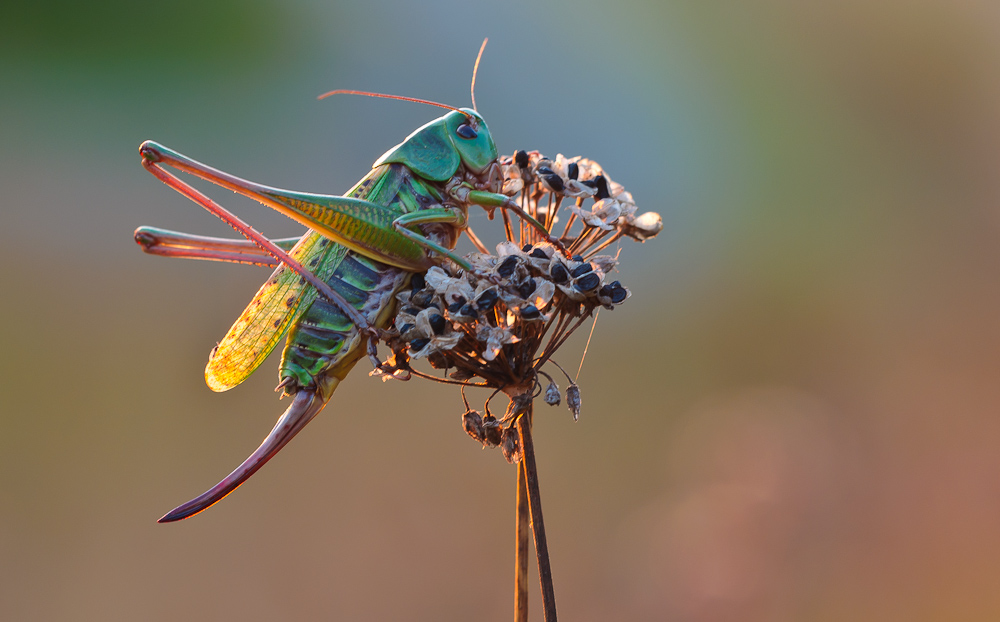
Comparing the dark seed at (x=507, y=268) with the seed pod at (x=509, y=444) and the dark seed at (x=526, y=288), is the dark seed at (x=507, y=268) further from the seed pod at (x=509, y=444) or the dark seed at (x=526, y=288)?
the seed pod at (x=509, y=444)

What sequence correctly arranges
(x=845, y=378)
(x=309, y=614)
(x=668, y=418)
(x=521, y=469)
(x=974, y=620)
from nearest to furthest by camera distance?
(x=521, y=469) < (x=974, y=620) < (x=309, y=614) < (x=845, y=378) < (x=668, y=418)

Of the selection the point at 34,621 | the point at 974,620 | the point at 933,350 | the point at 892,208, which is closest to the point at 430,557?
the point at 34,621

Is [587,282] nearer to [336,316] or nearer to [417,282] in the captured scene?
[417,282]

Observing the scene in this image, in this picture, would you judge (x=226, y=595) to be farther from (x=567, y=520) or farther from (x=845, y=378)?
(x=845, y=378)

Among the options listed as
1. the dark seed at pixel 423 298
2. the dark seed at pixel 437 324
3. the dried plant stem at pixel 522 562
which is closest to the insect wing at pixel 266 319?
the dark seed at pixel 423 298

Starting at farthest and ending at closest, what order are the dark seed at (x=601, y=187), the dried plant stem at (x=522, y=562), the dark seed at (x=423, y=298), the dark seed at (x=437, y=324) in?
the dark seed at (x=601, y=187) → the dark seed at (x=423, y=298) → the dark seed at (x=437, y=324) → the dried plant stem at (x=522, y=562)
